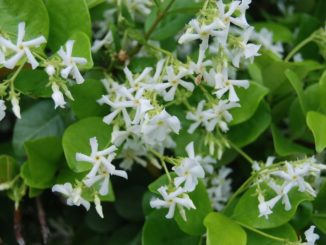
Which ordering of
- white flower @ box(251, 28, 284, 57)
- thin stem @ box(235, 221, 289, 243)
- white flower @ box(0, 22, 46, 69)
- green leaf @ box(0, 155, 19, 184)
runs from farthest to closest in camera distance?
1. white flower @ box(251, 28, 284, 57)
2. green leaf @ box(0, 155, 19, 184)
3. thin stem @ box(235, 221, 289, 243)
4. white flower @ box(0, 22, 46, 69)

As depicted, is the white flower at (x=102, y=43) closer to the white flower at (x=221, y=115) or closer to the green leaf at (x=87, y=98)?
the green leaf at (x=87, y=98)

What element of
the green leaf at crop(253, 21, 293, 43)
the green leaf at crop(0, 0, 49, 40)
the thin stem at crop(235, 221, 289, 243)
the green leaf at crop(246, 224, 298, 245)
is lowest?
the green leaf at crop(246, 224, 298, 245)

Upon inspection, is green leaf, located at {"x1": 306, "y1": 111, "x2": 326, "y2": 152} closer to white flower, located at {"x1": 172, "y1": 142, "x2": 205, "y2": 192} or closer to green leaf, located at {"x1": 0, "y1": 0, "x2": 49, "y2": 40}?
white flower, located at {"x1": 172, "y1": 142, "x2": 205, "y2": 192}

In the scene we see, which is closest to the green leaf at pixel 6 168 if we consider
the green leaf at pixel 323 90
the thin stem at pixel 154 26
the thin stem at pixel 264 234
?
the thin stem at pixel 154 26

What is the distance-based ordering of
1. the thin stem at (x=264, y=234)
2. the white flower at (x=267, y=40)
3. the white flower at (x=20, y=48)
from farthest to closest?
the white flower at (x=267, y=40) < the thin stem at (x=264, y=234) < the white flower at (x=20, y=48)

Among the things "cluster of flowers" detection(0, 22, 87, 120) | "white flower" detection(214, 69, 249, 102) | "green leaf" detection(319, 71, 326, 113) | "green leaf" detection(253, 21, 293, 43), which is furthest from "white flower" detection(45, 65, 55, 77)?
"green leaf" detection(253, 21, 293, 43)

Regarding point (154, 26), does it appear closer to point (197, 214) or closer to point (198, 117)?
point (198, 117)
